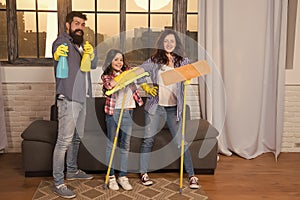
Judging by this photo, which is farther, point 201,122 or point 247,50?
point 247,50

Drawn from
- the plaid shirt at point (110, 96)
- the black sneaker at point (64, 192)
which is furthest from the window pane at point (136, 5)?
the black sneaker at point (64, 192)

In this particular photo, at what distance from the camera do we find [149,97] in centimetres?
312

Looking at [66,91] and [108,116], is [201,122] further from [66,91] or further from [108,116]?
[66,91]

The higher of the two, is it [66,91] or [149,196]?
[66,91]

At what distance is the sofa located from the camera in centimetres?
329

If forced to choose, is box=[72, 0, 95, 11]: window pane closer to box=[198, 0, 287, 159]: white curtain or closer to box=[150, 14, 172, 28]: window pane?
box=[150, 14, 172, 28]: window pane

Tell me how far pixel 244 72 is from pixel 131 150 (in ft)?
4.92

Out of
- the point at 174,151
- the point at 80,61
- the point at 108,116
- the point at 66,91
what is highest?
the point at 80,61

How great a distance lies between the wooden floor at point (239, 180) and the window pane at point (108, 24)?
1.58 metres

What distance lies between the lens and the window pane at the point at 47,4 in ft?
13.3

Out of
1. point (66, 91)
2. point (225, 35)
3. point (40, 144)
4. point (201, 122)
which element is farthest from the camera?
point (225, 35)

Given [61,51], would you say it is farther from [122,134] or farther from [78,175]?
[78,175]

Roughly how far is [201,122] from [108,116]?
3.27 ft

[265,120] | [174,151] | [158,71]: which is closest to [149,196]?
[174,151]
